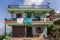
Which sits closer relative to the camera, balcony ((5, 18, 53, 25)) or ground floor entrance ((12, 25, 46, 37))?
balcony ((5, 18, 53, 25))

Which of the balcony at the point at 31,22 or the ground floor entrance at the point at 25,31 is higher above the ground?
the balcony at the point at 31,22

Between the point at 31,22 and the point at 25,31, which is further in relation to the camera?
the point at 25,31

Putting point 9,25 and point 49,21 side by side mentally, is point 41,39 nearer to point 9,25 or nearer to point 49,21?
point 49,21

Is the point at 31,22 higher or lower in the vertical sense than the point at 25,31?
higher

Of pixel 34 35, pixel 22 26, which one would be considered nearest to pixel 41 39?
pixel 34 35

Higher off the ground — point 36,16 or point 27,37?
point 36,16

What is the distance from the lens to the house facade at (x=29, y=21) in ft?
116

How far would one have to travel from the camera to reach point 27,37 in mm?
35000

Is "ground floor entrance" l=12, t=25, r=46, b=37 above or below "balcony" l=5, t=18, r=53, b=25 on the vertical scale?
below

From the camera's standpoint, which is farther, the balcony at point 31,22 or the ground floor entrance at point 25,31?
the ground floor entrance at point 25,31

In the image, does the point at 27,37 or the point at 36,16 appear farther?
the point at 36,16

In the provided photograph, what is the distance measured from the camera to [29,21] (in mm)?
35219

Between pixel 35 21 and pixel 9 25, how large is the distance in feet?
15.7

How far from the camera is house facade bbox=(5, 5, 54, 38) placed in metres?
35.4
